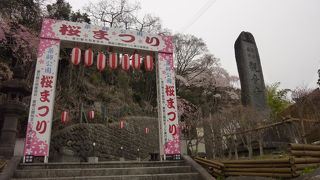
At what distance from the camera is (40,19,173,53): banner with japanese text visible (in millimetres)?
9969

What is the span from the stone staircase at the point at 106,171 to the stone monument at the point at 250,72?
972cm

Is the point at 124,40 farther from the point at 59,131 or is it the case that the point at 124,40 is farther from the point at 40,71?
the point at 59,131

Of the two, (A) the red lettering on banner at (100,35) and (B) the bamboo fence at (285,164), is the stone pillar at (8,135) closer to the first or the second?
(A) the red lettering on banner at (100,35)

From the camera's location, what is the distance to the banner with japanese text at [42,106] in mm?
8594

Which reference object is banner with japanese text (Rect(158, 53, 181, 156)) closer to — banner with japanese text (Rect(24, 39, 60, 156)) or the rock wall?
banner with japanese text (Rect(24, 39, 60, 156))

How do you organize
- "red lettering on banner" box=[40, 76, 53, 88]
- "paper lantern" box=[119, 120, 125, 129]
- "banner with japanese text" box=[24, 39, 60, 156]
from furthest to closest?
"paper lantern" box=[119, 120, 125, 129] → "red lettering on banner" box=[40, 76, 53, 88] → "banner with japanese text" box=[24, 39, 60, 156]

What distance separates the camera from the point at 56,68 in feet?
31.2

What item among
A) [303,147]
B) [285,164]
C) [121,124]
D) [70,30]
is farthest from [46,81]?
[121,124]

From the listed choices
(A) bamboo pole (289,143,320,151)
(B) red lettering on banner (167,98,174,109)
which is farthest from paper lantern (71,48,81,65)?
(A) bamboo pole (289,143,320,151)

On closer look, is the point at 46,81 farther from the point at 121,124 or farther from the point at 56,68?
the point at 121,124

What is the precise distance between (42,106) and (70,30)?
3.19 meters

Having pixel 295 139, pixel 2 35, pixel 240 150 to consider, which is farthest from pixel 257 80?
pixel 2 35

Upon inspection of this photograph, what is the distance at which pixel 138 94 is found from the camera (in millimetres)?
27609

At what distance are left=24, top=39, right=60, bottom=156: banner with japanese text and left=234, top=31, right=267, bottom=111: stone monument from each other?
1191 centimetres
